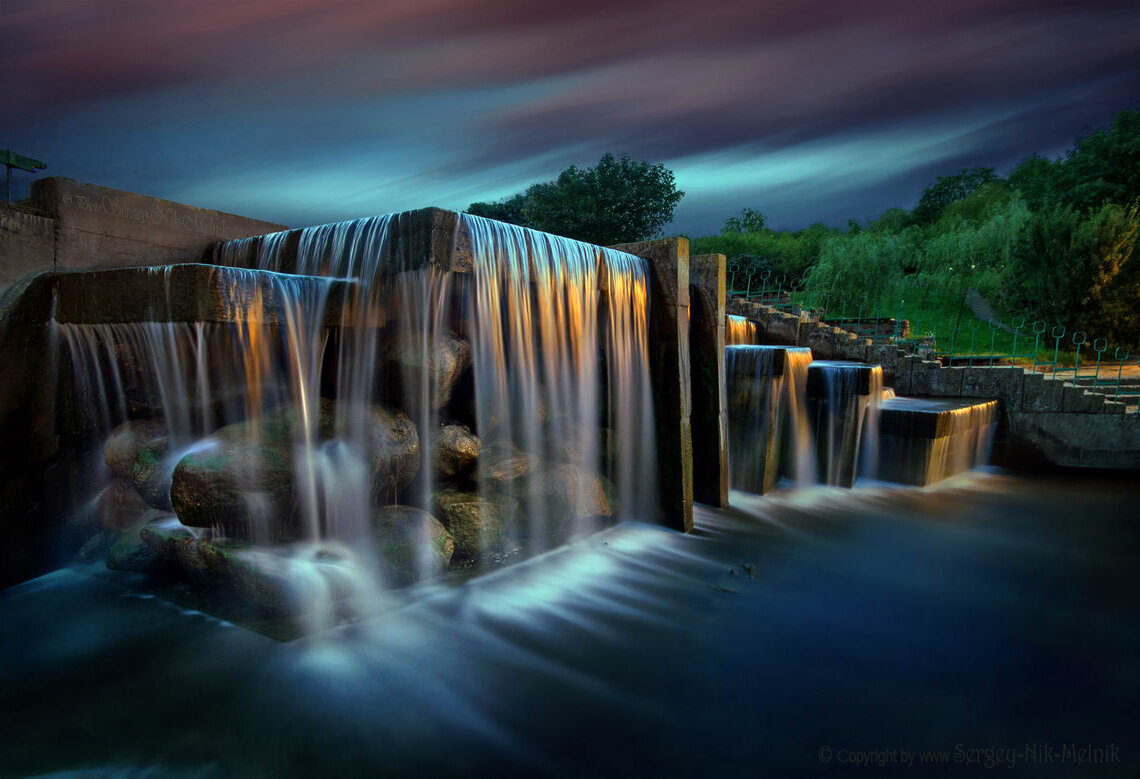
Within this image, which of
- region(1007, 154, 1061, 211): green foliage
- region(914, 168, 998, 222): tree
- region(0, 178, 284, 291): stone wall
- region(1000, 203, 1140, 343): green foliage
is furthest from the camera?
region(914, 168, 998, 222): tree

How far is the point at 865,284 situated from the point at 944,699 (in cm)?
2617

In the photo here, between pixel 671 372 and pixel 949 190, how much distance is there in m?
66.9

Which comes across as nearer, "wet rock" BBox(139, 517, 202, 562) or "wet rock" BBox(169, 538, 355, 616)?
"wet rock" BBox(169, 538, 355, 616)

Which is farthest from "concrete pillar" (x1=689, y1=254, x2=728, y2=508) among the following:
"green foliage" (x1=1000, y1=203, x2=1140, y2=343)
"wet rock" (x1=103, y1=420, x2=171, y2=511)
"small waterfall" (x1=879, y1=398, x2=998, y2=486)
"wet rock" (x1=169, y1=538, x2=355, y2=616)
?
"green foliage" (x1=1000, y1=203, x2=1140, y2=343)

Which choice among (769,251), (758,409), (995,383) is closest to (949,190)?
(769,251)

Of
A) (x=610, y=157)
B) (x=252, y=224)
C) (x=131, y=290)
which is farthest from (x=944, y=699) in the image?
(x=610, y=157)

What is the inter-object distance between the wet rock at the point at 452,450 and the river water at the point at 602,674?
1.20m

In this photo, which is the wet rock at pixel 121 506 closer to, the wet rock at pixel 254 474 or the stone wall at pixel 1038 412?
the wet rock at pixel 254 474

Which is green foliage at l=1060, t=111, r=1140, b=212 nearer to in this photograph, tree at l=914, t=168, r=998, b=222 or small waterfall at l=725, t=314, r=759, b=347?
small waterfall at l=725, t=314, r=759, b=347

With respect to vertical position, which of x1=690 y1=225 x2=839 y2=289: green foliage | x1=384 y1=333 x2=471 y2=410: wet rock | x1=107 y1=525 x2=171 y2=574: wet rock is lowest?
x1=107 y1=525 x2=171 y2=574: wet rock

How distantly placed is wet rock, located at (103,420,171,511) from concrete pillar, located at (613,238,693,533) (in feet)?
19.0

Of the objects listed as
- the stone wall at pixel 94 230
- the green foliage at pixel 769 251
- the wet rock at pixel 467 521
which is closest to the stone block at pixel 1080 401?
the wet rock at pixel 467 521

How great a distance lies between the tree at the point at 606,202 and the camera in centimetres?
3591

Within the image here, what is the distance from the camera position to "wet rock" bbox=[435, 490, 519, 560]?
6.36 m
